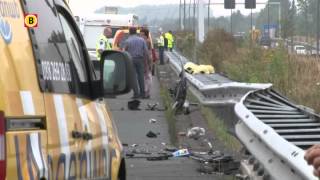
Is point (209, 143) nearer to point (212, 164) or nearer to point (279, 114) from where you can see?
point (212, 164)

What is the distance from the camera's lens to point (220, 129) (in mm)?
13812

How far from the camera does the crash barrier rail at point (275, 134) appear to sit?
19.9 ft

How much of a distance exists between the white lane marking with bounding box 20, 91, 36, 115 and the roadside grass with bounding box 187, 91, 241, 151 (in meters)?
8.25

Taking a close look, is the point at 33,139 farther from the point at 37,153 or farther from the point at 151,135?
the point at 151,135

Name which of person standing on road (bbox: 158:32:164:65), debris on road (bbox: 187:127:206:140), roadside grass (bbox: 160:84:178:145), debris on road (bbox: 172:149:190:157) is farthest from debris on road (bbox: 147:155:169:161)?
person standing on road (bbox: 158:32:164:65)

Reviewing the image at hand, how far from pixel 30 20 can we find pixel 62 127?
22.3 inches

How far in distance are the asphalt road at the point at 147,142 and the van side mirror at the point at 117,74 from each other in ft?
14.6

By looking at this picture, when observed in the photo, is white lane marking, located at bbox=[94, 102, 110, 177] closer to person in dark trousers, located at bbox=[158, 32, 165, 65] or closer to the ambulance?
the ambulance

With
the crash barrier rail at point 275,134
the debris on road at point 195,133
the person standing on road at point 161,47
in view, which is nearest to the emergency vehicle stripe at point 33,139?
the crash barrier rail at point 275,134

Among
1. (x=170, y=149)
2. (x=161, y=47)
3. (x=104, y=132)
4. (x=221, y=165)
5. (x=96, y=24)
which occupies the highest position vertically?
(x=104, y=132)

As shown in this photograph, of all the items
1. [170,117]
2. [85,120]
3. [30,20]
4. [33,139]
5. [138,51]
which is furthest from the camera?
[138,51]

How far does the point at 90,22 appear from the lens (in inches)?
1421

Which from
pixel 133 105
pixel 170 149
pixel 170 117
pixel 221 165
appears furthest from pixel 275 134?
pixel 133 105

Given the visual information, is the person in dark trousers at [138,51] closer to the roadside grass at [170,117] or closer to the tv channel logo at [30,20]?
the roadside grass at [170,117]
